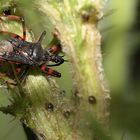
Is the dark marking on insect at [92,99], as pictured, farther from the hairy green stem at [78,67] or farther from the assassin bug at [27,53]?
the assassin bug at [27,53]

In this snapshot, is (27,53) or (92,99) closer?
(92,99)

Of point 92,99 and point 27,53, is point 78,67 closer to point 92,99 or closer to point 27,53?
point 92,99

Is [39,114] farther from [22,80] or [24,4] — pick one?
[24,4]

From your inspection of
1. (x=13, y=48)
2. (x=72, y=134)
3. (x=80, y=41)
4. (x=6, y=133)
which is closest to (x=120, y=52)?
(x=80, y=41)

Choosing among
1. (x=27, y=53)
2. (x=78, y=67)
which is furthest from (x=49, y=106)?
(x=27, y=53)

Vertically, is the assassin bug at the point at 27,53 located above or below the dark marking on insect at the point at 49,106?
above

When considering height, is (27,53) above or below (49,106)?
above

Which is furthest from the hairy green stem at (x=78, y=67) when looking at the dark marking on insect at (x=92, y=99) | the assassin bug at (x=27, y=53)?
the assassin bug at (x=27, y=53)

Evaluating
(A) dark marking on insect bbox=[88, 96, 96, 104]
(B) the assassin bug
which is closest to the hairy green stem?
(A) dark marking on insect bbox=[88, 96, 96, 104]
